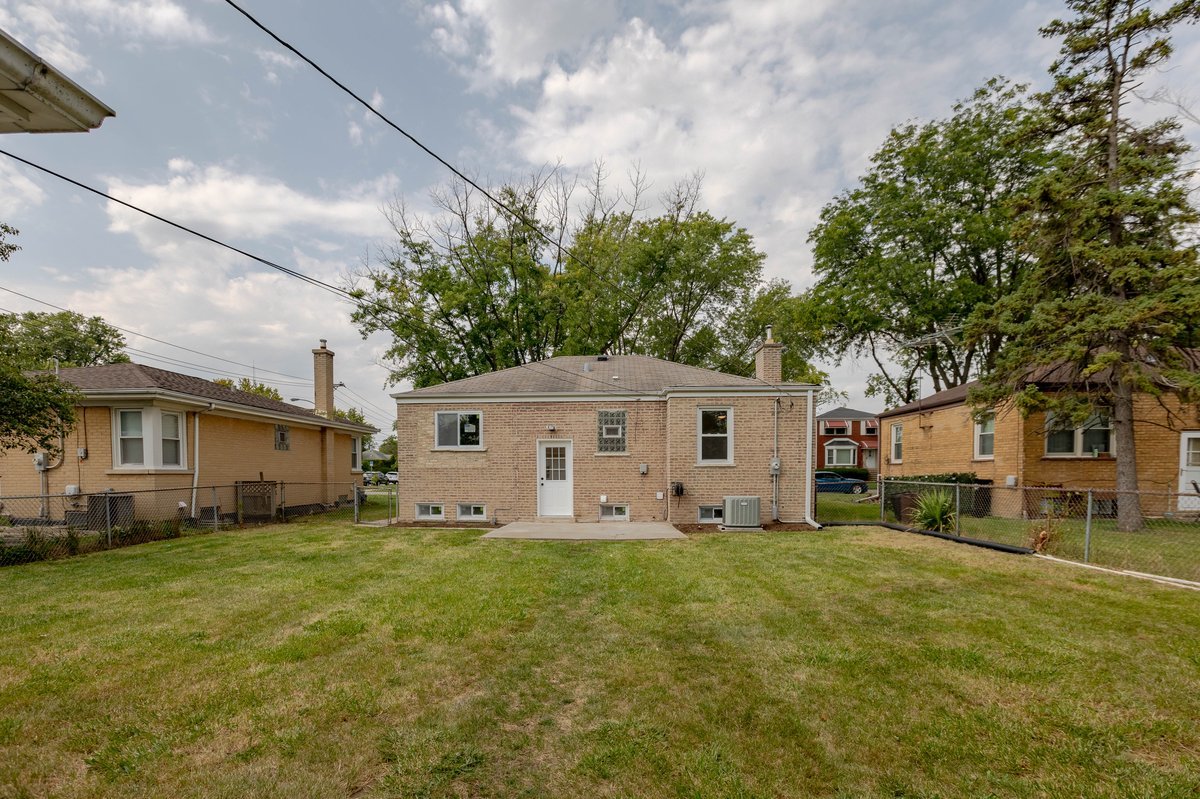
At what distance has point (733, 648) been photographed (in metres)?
4.54

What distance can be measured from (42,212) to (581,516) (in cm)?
1158

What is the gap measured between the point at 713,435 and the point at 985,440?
1028 cm

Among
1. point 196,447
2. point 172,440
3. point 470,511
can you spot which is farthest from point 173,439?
point 470,511

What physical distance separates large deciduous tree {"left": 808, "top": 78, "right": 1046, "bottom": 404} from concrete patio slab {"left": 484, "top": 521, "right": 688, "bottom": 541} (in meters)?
15.2

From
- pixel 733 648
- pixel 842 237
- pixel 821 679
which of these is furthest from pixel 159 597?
pixel 842 237

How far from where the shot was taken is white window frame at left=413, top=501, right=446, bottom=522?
1333cm

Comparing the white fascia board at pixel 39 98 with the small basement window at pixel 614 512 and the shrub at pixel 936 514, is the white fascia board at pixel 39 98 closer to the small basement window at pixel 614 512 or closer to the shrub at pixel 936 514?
the small basement window at pixel 614 512

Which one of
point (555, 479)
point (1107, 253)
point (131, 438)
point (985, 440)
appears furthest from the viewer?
point (985, 440)

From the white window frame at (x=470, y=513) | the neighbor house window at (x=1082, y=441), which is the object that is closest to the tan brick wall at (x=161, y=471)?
the white window frame at (x=470, y=513)

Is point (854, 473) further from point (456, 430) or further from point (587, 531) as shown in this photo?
point (456, 430)

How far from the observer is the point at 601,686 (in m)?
3.83

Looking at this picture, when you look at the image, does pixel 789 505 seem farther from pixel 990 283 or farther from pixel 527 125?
pixel 990 283

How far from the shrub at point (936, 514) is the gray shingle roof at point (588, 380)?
4.54 meters

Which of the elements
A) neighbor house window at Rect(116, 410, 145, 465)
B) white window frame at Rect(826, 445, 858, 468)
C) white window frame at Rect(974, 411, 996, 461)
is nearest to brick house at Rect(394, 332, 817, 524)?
neighbor house window at Rect(116, 410, 145, 465)
